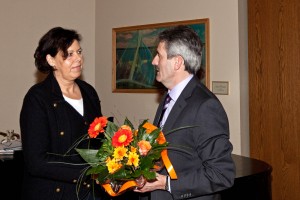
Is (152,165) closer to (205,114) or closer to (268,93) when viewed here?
(205,114)

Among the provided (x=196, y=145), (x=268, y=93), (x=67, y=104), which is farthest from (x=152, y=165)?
(x=268, y=93)

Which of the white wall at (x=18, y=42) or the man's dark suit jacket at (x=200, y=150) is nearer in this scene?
the man's dark suit jacket at (x=200, y=150)

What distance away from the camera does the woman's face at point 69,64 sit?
2.42 m

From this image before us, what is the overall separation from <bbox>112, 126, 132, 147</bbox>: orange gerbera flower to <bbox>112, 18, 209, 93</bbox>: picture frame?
3.10 meters

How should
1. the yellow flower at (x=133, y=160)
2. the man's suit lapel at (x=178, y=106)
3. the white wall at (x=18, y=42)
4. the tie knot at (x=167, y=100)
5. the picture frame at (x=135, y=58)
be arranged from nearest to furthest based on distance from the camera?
the yellow flower at (x=133, y=160)
the man's suit lapel at (x=178, y=106)
the tie knot at (x=167, y=100)
the white wall at (x=18, y=42)
the picture frame at (x=135, y=58)

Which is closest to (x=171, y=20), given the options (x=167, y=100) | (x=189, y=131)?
(x=167, y=100)

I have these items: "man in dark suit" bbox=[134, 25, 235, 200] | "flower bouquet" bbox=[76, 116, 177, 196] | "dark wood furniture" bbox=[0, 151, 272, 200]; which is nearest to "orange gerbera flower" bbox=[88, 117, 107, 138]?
"flower bouquet" bbox=[76, 116, 177, 196]

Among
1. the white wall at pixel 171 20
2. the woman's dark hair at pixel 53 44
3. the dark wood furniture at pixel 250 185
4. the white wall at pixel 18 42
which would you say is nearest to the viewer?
the woman's dark hair at pixel 53 44

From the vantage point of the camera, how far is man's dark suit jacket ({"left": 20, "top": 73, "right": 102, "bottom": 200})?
7.22ft

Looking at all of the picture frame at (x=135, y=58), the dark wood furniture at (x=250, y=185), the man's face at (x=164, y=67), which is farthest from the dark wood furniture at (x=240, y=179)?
the picture frame at (x=135, y=58)

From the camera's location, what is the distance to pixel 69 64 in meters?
2.43

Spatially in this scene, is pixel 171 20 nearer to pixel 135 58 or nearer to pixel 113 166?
pixel 135 58

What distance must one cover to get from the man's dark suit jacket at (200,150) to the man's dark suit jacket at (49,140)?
0.59 metres

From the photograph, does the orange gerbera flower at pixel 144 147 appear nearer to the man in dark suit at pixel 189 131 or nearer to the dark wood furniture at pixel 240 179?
the man in dark suit at pixel 189 131
